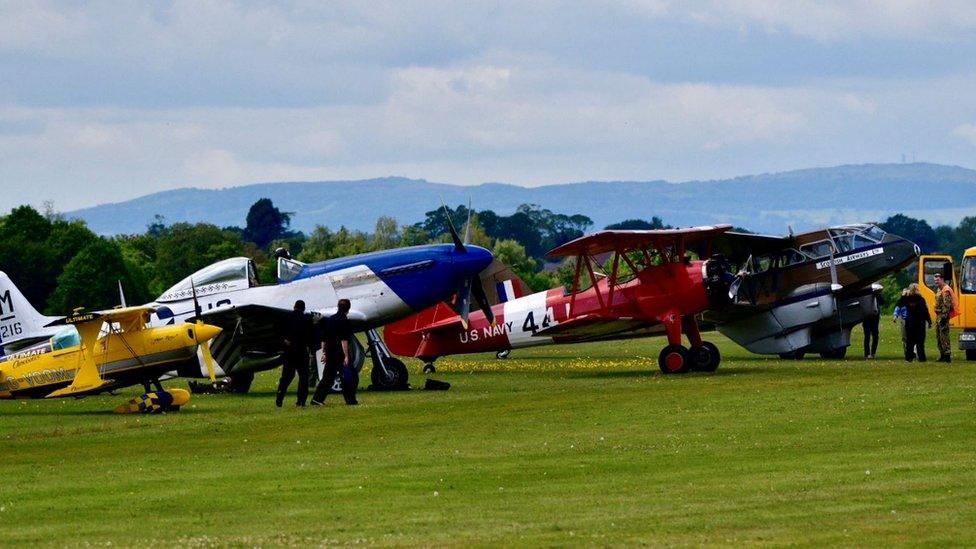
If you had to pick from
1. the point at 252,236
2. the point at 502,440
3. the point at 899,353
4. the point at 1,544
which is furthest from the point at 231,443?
the point at 252,236

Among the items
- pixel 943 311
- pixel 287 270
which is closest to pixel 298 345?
pixel 287 270

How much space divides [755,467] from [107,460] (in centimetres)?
735

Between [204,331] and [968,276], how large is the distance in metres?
17.9

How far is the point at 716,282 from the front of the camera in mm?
32250

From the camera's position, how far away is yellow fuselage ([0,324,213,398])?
2577cm

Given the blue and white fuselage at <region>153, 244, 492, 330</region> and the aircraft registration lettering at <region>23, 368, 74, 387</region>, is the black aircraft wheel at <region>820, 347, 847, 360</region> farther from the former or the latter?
the aircraft registration lettering at <region>23, 368, 74, 387</region>

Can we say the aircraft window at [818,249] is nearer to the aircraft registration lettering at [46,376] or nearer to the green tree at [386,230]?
the aircraft registration lettering at [46,376]

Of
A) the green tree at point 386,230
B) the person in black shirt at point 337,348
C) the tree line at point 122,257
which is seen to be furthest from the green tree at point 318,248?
the person in black shirt at point 337,348

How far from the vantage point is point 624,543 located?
12102 mm

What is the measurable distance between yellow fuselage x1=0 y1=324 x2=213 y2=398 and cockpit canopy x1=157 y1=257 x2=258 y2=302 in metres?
3.90

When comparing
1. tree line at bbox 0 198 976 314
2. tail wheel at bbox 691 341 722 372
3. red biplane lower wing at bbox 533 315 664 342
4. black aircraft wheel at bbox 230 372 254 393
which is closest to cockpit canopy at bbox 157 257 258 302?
black aircraft wheel at bbox 230 372 254 393

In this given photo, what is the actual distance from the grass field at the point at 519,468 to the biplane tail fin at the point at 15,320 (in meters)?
1.64

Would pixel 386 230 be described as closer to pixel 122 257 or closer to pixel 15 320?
pixel 122 257

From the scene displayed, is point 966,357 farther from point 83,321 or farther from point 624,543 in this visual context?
point 624,543
